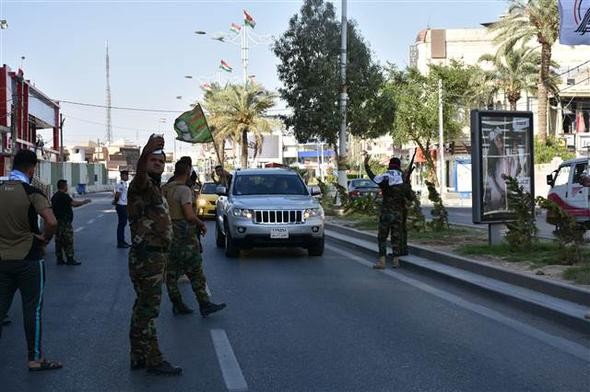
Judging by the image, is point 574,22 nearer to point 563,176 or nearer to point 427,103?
point 563,176

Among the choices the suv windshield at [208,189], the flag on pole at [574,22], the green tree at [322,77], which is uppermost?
the green tree at [322,77]

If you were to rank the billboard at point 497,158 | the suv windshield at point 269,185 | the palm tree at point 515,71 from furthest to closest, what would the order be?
the palm tree at point 515,71 < the suv windshield at point 269,185 < the billboard at point 497,158

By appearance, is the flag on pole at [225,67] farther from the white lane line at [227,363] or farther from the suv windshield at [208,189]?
the white lane line at [227,363]

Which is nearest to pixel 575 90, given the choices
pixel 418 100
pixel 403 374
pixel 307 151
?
pixel 418 100

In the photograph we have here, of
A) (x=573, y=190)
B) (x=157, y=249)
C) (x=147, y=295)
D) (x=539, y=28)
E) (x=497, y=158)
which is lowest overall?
(x=147, y=295)

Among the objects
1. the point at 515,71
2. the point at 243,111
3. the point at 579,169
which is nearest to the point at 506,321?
the point at 579,169

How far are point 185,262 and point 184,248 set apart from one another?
0.21m

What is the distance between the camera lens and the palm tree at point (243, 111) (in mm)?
48688

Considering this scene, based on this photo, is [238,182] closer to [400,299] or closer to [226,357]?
[400,299]

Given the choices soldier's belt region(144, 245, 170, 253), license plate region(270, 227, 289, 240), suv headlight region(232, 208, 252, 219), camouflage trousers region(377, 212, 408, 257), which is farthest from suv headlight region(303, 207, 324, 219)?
soldier's belt region(144, 245, 170, 253)

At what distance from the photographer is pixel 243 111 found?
159 ft

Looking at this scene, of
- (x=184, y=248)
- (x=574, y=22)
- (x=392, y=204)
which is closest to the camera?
(x=184, y=248)

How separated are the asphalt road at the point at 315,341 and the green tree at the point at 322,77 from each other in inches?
665

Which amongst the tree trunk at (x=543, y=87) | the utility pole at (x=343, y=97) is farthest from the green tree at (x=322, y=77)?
the tree trunk at (x=543, y=87)
